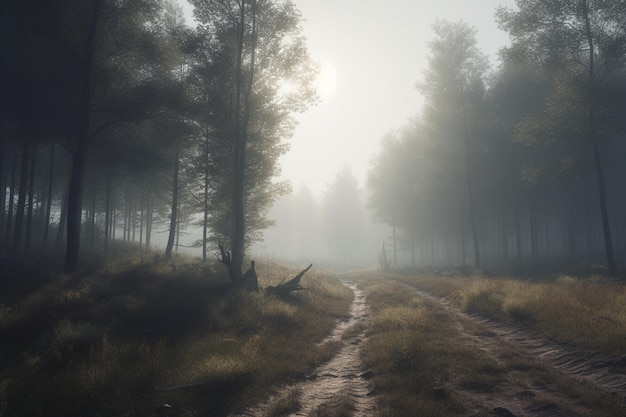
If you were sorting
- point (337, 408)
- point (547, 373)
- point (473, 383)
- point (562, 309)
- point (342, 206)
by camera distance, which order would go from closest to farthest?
point (337, 408) → point (473, 383) → point (547, 373) → point (562, 309) → point (342, 206)

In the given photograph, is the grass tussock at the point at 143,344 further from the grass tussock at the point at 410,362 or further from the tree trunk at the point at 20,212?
the tree trunk at the point at 20,212

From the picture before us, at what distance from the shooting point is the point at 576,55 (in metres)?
19.2

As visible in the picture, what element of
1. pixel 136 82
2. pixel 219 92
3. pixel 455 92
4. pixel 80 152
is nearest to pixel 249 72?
pixel 219 92

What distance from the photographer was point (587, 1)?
17656 mm

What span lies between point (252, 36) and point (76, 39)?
739cm

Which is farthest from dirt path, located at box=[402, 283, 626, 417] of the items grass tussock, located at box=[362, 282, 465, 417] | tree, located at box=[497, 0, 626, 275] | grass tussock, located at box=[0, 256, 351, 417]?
tree, located at box=[497, 0, 626, 275]

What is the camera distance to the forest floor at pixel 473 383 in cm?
581

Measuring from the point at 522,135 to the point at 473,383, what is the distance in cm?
1721

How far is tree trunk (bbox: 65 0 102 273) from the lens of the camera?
13.9 m

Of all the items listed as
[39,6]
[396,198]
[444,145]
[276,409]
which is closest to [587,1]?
[444,145]

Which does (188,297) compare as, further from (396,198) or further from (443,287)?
(396,198)

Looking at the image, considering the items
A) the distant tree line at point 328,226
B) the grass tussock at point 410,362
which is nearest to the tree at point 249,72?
the grass tussock at point 410,362

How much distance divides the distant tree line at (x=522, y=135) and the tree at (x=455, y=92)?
77 mm

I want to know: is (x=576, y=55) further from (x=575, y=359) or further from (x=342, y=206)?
(x=342, y=206)
